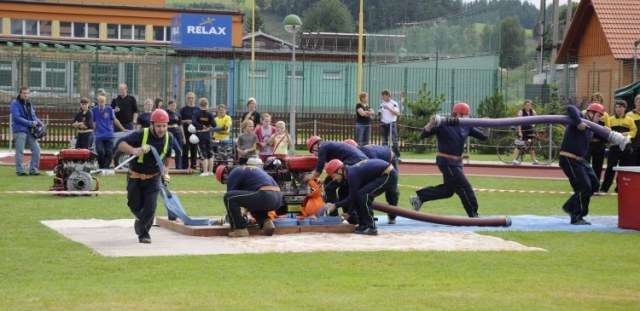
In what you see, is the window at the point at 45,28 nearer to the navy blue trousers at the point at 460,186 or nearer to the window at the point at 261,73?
the window at the point at 261,73

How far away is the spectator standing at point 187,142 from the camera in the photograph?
2706cm

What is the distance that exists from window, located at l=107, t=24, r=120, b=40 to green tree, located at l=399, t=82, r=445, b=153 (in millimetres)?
23858

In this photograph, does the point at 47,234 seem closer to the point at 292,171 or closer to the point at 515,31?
the point at 292,171

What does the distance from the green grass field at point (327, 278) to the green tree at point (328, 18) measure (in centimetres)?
10867

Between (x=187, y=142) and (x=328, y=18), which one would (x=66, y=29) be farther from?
(x=328, y=18)

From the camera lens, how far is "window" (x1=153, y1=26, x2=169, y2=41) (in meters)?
60.4

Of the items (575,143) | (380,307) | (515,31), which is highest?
(515,31)

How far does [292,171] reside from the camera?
16.8m

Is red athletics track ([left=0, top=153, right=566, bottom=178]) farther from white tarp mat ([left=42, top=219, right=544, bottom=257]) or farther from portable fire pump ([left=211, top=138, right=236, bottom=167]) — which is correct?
white tarp mat ([left=42, top=219, right=544, bottom=257])

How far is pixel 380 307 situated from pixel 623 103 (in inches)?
567

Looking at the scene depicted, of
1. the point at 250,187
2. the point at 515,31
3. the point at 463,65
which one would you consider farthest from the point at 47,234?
the point at 515,31

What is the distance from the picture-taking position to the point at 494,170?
31.6 meters

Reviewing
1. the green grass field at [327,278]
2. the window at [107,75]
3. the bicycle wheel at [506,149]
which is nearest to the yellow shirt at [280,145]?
the green grass field at [327,278]

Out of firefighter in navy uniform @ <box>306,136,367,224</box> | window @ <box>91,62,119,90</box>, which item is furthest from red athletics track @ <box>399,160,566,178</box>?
window @ <box>91,62,119,90</box>
